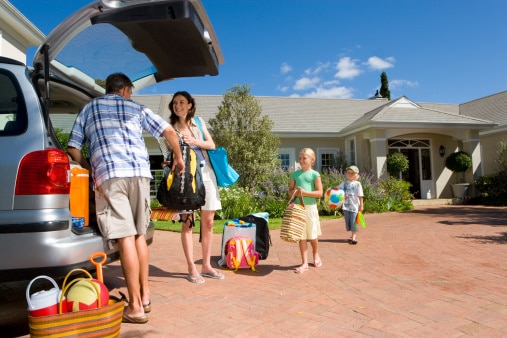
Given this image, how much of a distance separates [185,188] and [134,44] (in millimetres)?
1365

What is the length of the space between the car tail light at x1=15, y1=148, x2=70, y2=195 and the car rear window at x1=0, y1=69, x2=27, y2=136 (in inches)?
9.1

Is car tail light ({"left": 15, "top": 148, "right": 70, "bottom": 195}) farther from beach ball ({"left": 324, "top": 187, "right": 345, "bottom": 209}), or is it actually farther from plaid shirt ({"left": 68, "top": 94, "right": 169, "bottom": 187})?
beach ball ({"left": 324, "top": 187, "right": 345, "bottom": 209})

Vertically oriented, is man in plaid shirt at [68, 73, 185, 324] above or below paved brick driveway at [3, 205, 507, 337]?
above

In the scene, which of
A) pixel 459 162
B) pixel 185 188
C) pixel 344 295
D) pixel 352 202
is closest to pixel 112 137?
pixel 185 188

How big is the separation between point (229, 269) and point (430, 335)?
2506 mm

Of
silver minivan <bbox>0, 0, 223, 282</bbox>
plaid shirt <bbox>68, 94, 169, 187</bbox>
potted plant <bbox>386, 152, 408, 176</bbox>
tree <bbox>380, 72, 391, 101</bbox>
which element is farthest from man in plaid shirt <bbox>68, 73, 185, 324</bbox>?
tree <bbox>380, 72, 391, 101</bbox>

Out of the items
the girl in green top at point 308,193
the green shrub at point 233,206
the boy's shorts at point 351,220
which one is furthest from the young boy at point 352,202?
the green shrub at point 233,206

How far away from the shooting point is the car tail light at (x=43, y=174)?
2.44 meters

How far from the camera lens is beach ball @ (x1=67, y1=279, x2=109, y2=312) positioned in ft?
7.56

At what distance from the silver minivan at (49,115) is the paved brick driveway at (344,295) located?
0.77 meters

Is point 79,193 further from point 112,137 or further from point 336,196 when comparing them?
point 336,196

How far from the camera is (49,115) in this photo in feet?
9.73

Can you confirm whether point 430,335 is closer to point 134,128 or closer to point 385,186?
point 134,128

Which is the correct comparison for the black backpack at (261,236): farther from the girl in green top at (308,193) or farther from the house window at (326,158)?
the house window at (326,158)
